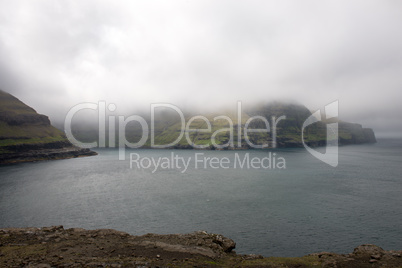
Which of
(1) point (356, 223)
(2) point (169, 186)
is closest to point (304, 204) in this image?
(1) point (356, 223)

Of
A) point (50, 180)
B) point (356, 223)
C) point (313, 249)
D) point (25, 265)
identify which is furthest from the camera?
point (50, 180)

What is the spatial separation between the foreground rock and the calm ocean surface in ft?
39.4

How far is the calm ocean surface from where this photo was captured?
47.5m

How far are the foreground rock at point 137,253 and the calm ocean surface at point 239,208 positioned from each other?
1201 centimetres

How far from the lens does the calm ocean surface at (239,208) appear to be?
4750 centimetres

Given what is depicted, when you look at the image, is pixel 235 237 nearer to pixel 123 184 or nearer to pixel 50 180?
pixel 123 184

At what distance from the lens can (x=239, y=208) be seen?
65.9 m

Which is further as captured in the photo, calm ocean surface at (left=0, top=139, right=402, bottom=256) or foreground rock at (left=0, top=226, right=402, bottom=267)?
calm ocean surface at (left=0, top=139, right=402, bottom=256)

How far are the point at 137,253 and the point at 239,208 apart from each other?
1675 inches

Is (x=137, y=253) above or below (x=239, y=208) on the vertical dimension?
above

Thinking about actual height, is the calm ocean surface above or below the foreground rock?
below

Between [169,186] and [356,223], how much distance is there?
67.0 m

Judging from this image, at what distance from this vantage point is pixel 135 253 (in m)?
28.8

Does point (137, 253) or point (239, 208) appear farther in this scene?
point (239, 208)
